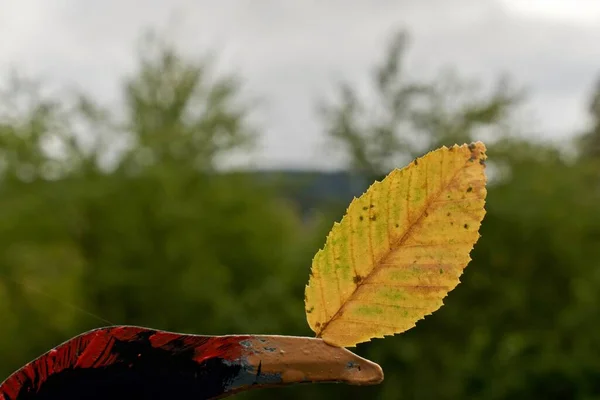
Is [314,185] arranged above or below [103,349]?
above

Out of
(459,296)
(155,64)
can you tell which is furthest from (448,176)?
(155,64)

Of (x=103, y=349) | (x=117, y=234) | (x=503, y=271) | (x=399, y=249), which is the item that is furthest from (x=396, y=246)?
(x=117, y=234)

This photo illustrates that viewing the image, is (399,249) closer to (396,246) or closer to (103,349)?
(396,246)

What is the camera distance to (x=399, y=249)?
0.90 feet

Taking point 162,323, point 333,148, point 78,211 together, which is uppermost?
point 333,148

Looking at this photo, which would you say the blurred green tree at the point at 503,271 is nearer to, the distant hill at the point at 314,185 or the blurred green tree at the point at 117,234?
the distant hill at the point at 314,185

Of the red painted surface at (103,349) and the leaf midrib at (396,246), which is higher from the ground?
the leaf midrib at (396,246)

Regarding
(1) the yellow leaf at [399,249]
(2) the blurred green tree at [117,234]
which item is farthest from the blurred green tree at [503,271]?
(1) the yellow leaf at [399,249]

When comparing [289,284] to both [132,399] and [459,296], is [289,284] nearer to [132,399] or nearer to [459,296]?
[459,296]

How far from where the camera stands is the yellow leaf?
27cm

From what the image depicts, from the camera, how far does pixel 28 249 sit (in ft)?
11.4

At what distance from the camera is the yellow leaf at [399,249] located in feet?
0.88

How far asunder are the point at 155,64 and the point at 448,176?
386 centimetres

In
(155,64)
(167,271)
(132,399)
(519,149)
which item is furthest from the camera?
(155,64)
